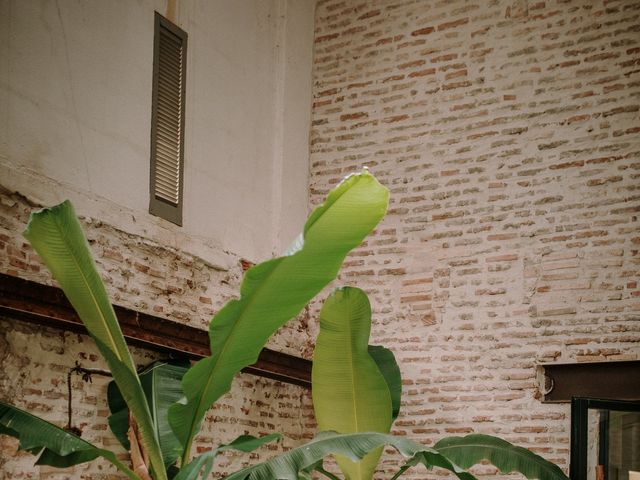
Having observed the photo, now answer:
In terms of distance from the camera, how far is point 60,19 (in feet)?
17.4

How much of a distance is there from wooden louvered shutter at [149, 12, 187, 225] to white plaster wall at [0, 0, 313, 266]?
3.0 inches

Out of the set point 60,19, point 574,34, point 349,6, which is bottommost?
point 60,19

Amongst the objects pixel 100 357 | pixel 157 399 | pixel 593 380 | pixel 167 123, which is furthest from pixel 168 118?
pixel 593 380

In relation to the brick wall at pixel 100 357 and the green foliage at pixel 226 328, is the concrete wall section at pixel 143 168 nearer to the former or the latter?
the brick wall at pixel 100 357

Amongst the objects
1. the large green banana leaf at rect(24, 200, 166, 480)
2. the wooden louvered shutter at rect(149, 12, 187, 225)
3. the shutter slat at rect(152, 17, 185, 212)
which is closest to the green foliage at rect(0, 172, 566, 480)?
the large green banana leaf at rect(24, 200, 166, 480)

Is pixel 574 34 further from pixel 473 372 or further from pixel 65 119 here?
pixel 65 119

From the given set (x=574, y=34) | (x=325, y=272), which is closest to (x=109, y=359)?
(x=325, y=272)

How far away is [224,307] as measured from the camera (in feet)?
12.1

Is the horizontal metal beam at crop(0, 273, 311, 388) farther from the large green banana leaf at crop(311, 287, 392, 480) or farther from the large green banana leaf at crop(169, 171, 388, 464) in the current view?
the large green banana leaf at crop(169, 171, 388, 464)

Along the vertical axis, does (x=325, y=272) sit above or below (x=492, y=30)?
below

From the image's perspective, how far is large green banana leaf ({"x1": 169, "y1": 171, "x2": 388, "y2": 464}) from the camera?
11.6 ft

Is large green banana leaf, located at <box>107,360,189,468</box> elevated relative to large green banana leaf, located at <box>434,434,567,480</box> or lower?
elevated

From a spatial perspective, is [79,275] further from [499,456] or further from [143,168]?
[499,456]

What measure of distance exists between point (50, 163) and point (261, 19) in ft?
9.19
